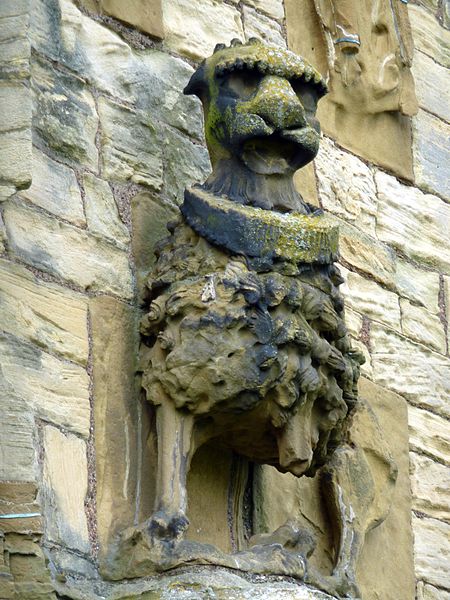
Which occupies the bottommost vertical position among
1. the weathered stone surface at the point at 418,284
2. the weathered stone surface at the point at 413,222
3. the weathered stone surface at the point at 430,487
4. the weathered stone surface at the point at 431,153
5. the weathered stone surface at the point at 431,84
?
the weathered stone surface at the point at 430,487

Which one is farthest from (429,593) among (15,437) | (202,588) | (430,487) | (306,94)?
(15,437)

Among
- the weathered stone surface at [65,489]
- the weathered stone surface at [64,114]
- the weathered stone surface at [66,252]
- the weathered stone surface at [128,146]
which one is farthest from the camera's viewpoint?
the weathered stone surface at [128,146]

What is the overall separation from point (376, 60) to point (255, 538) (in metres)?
1.81

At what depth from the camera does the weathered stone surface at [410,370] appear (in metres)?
5.75

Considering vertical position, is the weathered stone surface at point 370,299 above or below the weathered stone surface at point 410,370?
above

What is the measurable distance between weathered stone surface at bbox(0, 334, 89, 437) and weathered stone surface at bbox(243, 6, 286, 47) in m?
1.43

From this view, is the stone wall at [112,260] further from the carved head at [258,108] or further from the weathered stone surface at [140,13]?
the carved head at [258,108]

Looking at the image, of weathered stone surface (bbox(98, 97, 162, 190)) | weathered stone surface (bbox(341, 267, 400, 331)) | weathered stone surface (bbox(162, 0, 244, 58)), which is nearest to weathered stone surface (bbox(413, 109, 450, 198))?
weathered stone surface (bbox(341, 267, 400, 331))

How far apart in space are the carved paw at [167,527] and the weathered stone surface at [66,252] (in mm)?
606

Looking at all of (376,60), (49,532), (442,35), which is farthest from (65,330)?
(442,35)

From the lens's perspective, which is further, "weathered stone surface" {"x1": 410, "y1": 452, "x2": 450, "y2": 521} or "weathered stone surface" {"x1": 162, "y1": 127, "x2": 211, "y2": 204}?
"weathered stone surface" {"x1": 410, "y1": 452, "x2": 450, "y2": 521}

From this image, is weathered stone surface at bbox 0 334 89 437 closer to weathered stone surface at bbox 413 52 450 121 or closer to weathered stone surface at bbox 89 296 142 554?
weathered stone surface at bbox 89 296 142 554

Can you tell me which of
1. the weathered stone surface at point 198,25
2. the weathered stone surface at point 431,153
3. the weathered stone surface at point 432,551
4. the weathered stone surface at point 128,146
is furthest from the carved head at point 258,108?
the weathered stone surface at point 431,153

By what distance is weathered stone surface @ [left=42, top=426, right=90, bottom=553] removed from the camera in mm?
4578
